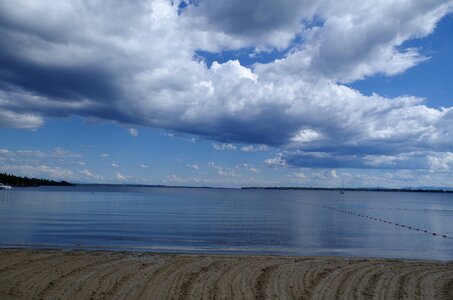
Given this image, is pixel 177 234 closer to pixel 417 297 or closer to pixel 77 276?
pixel 77 276

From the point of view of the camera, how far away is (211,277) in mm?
15094

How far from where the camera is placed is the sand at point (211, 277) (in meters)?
12.8

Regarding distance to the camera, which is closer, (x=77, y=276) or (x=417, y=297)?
(x=417, y=297)

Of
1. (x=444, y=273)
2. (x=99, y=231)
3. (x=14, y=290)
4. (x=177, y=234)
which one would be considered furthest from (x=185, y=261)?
(x=99, y=231)

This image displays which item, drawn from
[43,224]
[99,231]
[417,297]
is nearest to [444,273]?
[417,297]

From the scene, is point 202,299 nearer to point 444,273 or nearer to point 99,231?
point 444,273

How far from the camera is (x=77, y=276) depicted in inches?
581

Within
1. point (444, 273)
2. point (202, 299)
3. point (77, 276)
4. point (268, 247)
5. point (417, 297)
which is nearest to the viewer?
point (202, 299)

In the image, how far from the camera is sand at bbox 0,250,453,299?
1284 cm

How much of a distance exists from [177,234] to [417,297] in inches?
876

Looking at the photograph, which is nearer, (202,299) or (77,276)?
(202,299)

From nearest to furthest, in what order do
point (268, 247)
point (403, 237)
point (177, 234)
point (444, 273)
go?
point (444, 273), point (268, 247), point (177, 234), point (403, 237)

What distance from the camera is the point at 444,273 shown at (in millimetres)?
17531

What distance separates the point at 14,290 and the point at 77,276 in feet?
7.74
